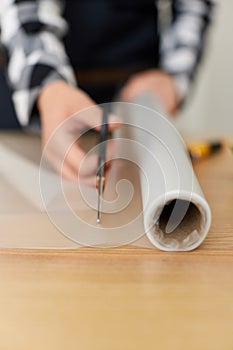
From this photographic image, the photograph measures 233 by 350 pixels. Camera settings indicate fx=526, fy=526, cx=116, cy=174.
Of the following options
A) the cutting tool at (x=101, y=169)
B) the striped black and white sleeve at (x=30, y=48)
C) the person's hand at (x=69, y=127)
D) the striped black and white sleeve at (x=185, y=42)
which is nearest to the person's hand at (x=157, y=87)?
the striped black and white sleeve at (x=185, y=42)

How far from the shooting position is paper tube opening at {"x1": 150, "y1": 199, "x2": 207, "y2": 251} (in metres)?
0.49

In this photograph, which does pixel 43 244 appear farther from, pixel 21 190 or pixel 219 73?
pixel 219 73

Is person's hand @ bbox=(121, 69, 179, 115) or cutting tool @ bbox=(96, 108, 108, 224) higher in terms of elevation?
→ cutting tool @ bbox=(96, 108, 108, 224)

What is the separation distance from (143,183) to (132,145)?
88mm

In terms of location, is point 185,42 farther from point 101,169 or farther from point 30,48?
point 101,169

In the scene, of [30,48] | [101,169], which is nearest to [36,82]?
[30,48]

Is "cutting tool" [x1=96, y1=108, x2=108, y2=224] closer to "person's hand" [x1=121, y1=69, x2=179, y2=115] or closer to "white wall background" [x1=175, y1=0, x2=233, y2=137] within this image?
"person's hand" [x1=121, y1=69, x2=179, y2=115]

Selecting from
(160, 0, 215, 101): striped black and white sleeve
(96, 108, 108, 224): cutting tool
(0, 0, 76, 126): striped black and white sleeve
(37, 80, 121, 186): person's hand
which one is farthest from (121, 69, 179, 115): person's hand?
(96, 108, 108, 224): cutting tool

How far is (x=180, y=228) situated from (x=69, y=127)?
218 mm

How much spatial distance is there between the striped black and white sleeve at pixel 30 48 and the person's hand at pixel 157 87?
200 millimetres

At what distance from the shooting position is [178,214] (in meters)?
0.50

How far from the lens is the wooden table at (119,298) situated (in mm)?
382

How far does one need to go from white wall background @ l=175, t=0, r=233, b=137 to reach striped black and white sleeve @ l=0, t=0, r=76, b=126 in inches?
35.7

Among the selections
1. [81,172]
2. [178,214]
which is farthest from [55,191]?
[178,214]
